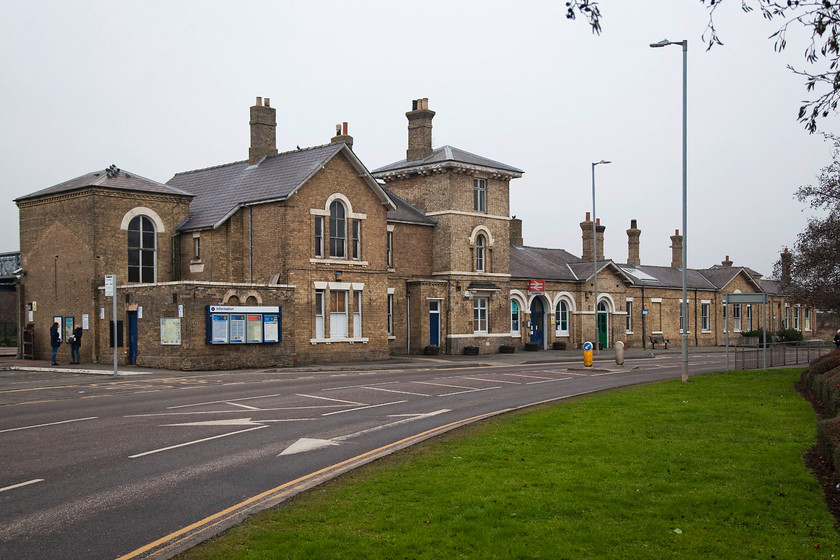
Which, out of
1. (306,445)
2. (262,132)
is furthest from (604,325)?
(306,445)

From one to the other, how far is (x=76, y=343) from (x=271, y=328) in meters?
7.72

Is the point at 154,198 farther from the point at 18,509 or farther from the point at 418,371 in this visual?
the point at 18,509

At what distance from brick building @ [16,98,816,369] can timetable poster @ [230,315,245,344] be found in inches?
2.1

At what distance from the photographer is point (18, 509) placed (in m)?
8.85

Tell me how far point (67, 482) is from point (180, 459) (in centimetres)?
185

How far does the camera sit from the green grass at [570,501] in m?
7.04

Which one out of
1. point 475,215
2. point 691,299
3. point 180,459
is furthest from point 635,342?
point 180,459

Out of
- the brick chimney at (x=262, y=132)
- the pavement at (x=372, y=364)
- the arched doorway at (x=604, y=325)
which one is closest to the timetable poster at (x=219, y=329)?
the pavement at (x=372, y=364)

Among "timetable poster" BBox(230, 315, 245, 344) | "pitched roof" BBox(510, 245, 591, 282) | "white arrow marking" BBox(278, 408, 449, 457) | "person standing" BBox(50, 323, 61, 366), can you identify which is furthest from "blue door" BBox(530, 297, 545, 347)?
"white arrow marking" BBox(278, 408, 449, 457)

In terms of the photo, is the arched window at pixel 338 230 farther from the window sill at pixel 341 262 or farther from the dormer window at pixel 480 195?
the dormer window at pixel 480 195

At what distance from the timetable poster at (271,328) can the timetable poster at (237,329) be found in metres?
1.01

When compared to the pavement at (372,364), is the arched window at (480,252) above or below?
above

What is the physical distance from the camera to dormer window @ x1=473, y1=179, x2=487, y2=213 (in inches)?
1766

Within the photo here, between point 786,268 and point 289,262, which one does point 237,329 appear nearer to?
point 289,262
